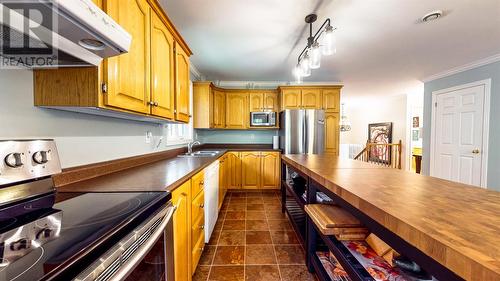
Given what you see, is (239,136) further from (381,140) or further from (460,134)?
(381,140)

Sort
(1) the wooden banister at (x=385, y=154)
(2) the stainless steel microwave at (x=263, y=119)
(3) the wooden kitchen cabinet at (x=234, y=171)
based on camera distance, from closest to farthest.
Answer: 1. (3) the wooden kitchen cabinet at (x=234, y=171)
2. (2) the stainless steel microwave at (x=263, y=119)
3. (1) the wooden banister at (x=385, y=154)

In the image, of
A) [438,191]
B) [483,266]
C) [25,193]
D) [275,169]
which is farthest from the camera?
[275,169]

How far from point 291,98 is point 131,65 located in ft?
10.8

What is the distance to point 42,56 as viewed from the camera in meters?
0.83

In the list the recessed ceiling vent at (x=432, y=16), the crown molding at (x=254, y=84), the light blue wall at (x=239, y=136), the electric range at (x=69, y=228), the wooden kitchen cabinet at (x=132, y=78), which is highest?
the recessed ceiling vent at (x=432, y=16)

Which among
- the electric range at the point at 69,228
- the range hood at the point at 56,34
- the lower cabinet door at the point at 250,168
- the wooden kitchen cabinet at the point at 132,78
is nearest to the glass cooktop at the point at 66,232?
the electric range at the point at 69,228

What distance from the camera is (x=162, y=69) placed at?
63.6 inches

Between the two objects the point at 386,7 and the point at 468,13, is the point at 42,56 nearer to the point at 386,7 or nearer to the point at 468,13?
the point at 386,7

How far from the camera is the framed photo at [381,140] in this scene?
255 inches

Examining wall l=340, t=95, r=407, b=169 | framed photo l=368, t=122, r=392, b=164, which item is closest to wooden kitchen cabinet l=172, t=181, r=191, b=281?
wall l=340, t=95, r=407, b=169

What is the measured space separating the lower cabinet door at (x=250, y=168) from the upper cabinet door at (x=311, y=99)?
4.72 ft

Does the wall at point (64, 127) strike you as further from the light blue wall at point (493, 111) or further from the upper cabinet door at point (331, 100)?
the light blue wall at point (493, 111)

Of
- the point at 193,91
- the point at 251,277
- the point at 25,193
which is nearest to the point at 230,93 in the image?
the point at 193,91

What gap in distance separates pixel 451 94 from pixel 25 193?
5.52 metres
